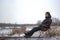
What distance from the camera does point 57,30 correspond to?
1045 centimetres

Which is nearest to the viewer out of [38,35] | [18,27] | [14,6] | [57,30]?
[38,35]

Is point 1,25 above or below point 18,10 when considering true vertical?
below

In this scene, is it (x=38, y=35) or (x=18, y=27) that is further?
(x=18, y=27)

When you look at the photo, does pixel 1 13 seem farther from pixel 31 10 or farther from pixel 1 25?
pixel 31 10

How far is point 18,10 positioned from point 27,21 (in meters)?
0.78

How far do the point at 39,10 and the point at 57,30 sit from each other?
86.3 inches

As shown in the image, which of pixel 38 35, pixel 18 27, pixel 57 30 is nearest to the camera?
pixel 38 35

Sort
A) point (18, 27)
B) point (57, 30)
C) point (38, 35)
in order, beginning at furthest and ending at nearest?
point (18, 27), point (57, 30), point (38, 35)

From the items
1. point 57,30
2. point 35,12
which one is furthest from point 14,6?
point 57,30

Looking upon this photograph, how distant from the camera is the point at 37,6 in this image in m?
12.3

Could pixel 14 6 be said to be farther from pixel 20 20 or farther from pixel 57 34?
pixel 57 34

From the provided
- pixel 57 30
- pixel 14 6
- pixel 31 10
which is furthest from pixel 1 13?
pixel 57 30

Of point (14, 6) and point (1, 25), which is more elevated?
point (14, 6)

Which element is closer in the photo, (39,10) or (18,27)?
(18,27)
